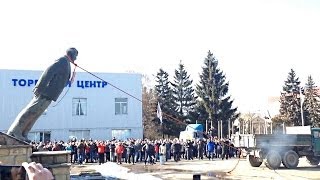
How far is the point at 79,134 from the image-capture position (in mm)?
38500

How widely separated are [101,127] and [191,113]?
1869 centimetres

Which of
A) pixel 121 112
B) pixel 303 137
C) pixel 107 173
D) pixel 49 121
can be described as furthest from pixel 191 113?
pixel 107 173

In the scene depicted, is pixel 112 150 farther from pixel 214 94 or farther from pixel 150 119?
pixel 150 119

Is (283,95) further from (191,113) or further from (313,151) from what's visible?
(313,151)

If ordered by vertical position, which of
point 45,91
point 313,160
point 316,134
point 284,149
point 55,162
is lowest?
point 313,160

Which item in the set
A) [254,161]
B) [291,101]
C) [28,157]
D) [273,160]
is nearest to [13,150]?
[28,157]

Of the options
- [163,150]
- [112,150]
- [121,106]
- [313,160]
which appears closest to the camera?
[313,160]

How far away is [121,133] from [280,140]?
67.7ft

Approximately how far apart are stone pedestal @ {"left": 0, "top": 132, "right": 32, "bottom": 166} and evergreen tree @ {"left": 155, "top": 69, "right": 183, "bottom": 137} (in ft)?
146

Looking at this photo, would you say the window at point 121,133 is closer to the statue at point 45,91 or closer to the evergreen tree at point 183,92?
the evergreen tree at point 183,92

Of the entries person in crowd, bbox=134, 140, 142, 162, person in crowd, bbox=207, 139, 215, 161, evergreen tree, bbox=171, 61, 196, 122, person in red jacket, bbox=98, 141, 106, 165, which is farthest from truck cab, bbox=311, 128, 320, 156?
evergreen tree, bbox=171, 61, 196, 122

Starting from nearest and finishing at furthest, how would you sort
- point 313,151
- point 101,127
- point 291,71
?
point 313,151, point 101,127, point 291,71

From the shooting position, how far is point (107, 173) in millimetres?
18000

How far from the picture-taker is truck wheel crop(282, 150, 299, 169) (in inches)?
845
